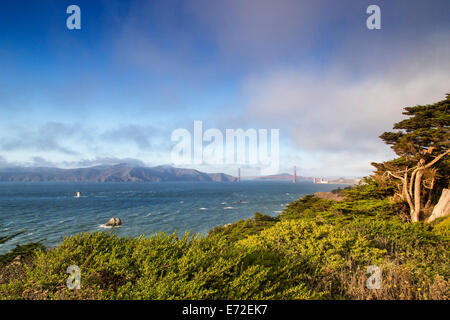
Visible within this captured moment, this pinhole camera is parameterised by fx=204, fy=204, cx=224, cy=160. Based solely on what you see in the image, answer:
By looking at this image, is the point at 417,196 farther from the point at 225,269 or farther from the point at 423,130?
the point at 225,269

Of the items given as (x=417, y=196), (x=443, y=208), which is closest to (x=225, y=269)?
(x=443, y=208)

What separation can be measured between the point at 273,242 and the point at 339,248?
187cm

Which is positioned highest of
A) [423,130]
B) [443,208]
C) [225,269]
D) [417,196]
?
[423,130]

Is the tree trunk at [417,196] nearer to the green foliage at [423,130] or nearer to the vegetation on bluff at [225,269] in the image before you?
the green foliage at [423,130]

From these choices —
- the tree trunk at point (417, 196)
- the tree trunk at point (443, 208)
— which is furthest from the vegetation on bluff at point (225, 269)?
the tree trunk at point (417, 196)

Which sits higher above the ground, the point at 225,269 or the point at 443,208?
the point at 225,269

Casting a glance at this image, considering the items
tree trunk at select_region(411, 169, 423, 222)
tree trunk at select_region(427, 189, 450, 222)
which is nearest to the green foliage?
tree trunk at select_region(411, 169, 423, 222)

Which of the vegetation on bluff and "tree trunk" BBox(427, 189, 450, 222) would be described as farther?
"tree trunk" BBox(427, 189, 450, 222)

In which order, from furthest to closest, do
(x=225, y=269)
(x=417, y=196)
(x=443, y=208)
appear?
(x=417, y=196), (x=443, y=208), (x=225, y=269)

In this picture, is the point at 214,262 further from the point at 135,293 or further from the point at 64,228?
the point at 64,228

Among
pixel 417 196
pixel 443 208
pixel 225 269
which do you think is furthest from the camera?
pixel 417 196

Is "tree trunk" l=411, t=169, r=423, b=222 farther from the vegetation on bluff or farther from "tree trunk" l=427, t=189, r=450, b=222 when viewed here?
the vegetation on bluff

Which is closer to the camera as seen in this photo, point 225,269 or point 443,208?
point 225,269

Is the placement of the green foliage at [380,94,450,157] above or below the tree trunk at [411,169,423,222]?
above
